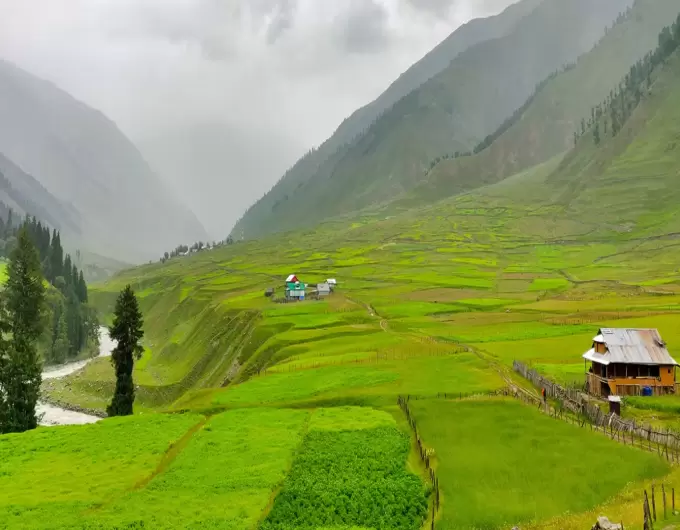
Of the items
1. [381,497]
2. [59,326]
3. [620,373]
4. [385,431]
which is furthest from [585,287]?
[59,326]

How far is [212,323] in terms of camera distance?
5630 inches

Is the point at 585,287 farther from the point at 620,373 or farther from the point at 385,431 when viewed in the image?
the point at 385,431

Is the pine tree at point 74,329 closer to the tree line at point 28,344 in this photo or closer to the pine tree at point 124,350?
the tree line at point 28,344

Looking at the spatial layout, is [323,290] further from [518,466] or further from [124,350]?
[518,466]

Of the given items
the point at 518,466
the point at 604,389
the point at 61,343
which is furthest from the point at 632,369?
the point at 61,343

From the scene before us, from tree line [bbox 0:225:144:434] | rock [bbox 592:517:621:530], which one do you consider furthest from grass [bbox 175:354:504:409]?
rock [bbox 592:517:621:530]

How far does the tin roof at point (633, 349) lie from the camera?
204ft

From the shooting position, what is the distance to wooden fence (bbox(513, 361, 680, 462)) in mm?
45750

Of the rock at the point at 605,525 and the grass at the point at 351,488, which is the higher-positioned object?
the rock at the point at 605,525

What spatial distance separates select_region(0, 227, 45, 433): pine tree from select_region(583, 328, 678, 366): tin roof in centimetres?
7209

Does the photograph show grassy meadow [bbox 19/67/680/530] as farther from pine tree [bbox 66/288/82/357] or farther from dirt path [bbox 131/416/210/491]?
pine tree [bbox 66/288/82/357]

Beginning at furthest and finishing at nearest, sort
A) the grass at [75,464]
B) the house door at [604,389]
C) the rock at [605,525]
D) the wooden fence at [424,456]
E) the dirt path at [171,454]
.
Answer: the house door at [604,389]
the dirt path at [171,454]
the grass at [75,464]
the wooden fence at [424,456]
the rock at [605,525]

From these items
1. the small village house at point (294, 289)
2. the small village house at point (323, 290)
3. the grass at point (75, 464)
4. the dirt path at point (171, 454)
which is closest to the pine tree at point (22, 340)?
the grass at point (75, 464)

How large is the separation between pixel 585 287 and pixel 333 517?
4967 inches
